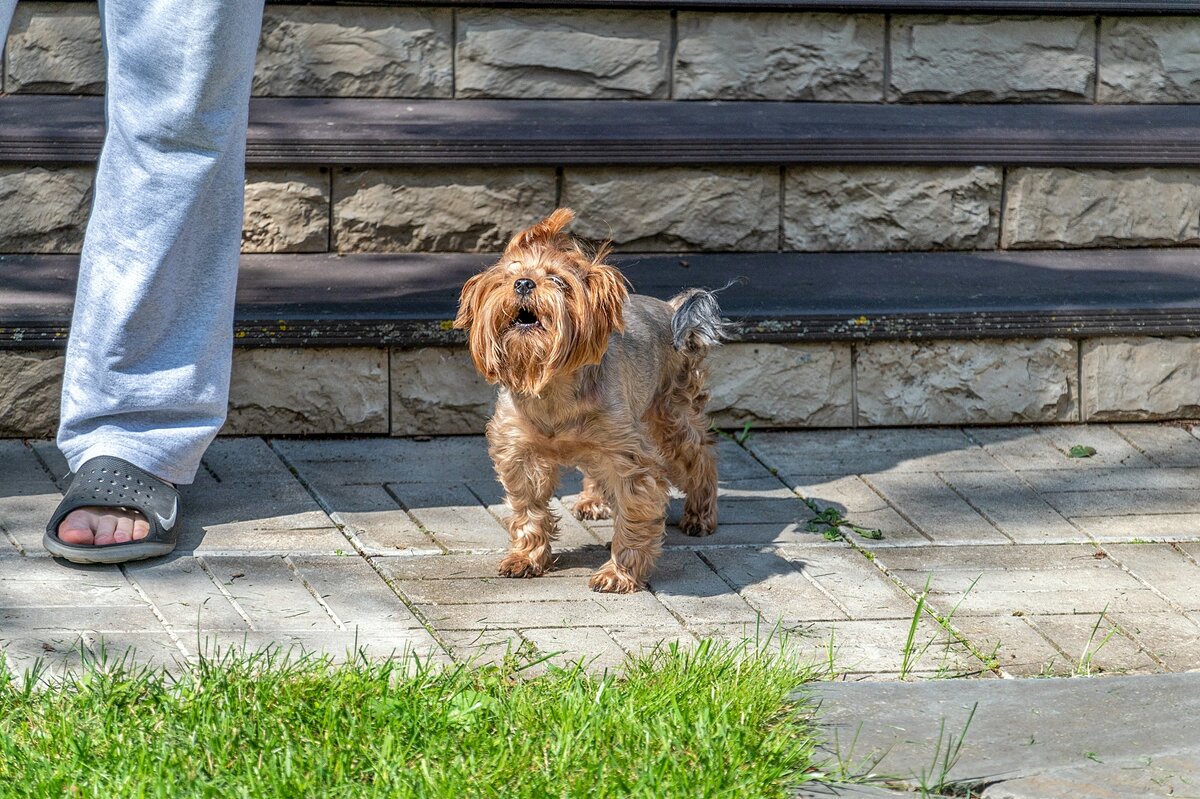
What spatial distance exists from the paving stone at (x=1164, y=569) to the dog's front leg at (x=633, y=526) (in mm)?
1417

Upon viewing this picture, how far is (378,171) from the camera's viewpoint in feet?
18.0

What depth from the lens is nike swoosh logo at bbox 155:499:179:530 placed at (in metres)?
4.19

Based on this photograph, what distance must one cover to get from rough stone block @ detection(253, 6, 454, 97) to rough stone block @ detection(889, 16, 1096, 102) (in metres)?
1.84

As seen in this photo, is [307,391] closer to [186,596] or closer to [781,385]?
[186,596]

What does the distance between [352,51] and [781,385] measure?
2.04 meters

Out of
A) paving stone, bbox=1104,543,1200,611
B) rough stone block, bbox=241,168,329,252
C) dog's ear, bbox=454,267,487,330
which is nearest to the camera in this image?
dog's ear, bbox=454,267,487,330

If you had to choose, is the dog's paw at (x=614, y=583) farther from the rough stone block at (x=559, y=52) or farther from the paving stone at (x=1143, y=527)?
the rough stone block at (x=559, y=52)

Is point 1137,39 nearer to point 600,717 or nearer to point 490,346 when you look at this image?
point 490,346

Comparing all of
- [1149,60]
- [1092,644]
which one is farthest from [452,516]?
[1149,60]

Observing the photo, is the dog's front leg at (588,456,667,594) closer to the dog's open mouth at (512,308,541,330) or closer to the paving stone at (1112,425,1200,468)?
the dog's open mouth at (512,308,541,330)

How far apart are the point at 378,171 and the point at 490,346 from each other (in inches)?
71.2

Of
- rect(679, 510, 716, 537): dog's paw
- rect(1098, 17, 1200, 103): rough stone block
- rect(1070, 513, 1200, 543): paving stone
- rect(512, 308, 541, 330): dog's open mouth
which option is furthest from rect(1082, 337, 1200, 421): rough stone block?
Result: rect(512, 308, 541, 330): dog's open mouth

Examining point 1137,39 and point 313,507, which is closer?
point 313,507

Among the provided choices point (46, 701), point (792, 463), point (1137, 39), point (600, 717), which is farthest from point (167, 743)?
point (1137, 39)
